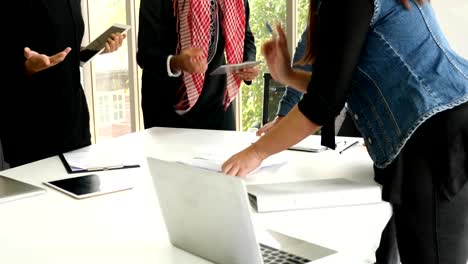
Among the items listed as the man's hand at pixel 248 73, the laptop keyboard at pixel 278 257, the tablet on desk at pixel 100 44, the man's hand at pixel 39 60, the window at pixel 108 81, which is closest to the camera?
the laptop keyboard at pixel 278 257

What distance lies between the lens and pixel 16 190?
1.52m

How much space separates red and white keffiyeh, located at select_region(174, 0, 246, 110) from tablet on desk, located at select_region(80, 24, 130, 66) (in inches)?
12.8

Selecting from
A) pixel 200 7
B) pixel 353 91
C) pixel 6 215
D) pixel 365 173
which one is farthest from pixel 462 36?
pixel 6 215

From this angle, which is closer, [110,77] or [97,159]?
[97,159]

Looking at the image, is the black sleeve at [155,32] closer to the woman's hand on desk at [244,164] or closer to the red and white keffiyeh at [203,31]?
the red and white keffiyeh at [203,31]

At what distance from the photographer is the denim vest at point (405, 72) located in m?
1.13

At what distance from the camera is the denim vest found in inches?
44.6

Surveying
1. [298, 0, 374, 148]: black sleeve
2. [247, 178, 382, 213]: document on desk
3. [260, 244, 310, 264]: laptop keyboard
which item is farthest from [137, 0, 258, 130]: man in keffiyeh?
[260, 244, 310, 264]: laptop keyboard

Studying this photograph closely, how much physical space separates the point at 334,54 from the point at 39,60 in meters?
1.38

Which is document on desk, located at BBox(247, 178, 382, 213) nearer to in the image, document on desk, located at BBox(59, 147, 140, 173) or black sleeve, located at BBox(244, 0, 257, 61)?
document on desk, located at BBox(59, 147, 140, 173)

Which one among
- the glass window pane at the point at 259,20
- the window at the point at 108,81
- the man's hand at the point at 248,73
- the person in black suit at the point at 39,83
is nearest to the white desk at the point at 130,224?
the person in black suit at the point at 39,83

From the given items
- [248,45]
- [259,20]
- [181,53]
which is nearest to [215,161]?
[181,53]

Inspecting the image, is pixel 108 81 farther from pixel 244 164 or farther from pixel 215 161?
pixel 244 164

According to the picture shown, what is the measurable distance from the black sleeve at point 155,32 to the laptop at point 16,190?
3.54 feet
